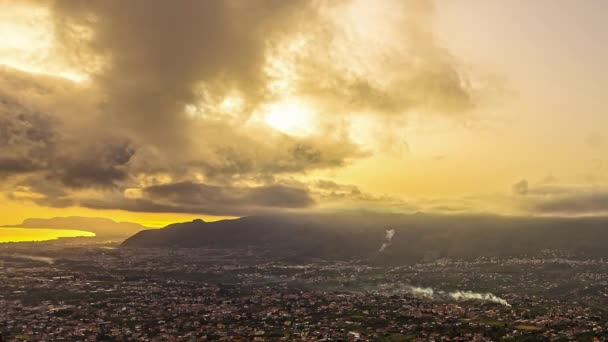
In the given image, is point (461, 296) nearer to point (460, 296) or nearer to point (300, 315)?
point (460, 296)

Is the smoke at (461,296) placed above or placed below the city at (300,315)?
below

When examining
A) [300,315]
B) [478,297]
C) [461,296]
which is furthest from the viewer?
[461,296]

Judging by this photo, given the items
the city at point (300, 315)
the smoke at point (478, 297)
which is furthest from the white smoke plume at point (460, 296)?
the city at point (300, 315)

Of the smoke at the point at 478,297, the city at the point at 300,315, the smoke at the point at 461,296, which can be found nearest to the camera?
the city at the point at 300,315

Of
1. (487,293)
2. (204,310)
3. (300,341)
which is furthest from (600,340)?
(204,310)

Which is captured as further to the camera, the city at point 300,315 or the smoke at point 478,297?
the smoke at point 478,297

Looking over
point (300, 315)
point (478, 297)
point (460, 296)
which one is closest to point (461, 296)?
point (460, 296)

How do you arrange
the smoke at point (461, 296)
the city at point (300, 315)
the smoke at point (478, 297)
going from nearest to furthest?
the city at point (300, 315) → the smoke at point (478, 297) → the smoke at point (461, 296)

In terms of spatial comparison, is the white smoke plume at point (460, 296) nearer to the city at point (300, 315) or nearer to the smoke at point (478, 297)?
the smoke at point (478, 297)

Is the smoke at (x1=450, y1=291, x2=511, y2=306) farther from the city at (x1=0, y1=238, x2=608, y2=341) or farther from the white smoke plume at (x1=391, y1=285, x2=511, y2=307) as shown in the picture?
the city at (x1=0, y1=238, x2=608, y2=341)

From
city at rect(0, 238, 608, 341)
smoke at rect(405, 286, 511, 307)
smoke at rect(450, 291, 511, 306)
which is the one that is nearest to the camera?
city at rect(0, 238, 608, 341)

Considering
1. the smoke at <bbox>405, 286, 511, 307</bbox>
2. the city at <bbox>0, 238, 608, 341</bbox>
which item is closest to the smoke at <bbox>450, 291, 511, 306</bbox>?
the smoke at <bbox>405, 286, 511, 307</bbox>

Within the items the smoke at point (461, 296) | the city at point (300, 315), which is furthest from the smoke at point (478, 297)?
the city at point (300, 315)
